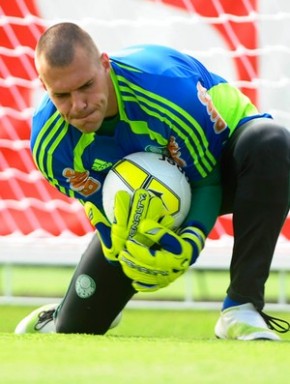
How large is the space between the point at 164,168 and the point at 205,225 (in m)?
0.17

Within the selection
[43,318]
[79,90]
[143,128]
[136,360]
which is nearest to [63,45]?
[79,90]

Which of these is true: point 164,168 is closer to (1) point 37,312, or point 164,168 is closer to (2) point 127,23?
(1) point 37,312

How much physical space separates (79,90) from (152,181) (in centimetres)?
28

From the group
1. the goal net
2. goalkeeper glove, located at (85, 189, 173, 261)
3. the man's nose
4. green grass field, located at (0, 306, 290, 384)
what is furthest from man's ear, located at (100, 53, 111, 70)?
the goal net

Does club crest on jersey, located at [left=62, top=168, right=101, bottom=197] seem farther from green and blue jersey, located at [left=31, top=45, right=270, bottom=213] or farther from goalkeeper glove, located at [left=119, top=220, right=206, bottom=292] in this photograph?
goalkeeper glove, located at [left=119, top=220, right=206, bottom=292]

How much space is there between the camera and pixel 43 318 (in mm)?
3365

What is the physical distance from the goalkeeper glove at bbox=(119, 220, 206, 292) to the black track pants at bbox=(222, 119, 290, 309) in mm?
133

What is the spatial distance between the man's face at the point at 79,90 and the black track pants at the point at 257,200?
1.21ft

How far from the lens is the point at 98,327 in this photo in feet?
10.5

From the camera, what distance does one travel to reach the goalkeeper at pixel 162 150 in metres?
2.64

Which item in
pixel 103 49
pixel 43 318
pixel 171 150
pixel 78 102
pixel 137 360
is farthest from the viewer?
pixel 103 49

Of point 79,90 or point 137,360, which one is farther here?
point 79,90

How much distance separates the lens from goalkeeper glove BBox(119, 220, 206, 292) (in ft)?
8.75

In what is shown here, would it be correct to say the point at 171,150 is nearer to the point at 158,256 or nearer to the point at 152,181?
the point at 152,181
